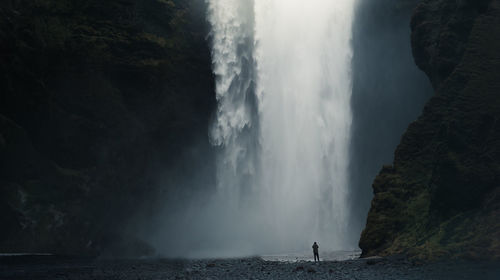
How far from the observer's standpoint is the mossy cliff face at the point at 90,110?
1183 inches

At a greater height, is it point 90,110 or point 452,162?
point 90,110

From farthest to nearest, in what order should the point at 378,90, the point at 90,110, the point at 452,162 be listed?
the point at 378,90 < the point at 90,110 < the point at 452,162

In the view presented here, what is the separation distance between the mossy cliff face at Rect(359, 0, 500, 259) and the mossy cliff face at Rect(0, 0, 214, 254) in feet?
66.7

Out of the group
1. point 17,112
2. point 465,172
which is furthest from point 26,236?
point 465,172

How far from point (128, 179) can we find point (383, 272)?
82.8ft

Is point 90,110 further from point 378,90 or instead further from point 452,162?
point 378,90

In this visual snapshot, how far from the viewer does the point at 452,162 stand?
60.3ft

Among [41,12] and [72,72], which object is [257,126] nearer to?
[72,72]

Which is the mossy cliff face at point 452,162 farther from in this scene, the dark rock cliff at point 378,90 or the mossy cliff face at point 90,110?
the mossy cliff face at point 90,110

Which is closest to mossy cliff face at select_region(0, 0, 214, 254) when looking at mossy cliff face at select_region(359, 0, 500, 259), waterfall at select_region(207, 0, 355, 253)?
waterfall at select_region(207, 0, 355, 253)

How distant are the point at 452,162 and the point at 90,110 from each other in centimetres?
2554

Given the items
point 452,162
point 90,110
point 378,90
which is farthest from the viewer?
point 378,90

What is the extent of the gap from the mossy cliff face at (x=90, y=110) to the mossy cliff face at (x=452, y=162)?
20345 mm

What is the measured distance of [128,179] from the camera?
1387 inches
